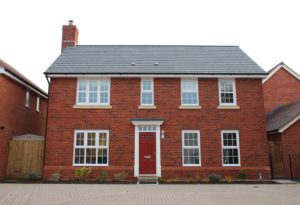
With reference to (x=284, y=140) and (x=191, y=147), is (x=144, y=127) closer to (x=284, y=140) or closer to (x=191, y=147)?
(x=191, y=147)

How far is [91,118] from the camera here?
17.5 m

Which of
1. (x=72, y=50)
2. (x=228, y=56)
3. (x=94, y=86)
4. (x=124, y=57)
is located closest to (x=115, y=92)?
(x=94, y=86)

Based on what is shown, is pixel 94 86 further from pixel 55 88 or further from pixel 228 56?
pixel 228 56

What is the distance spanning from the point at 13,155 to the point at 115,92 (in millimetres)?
7177

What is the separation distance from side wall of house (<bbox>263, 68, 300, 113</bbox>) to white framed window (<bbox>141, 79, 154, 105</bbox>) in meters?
11.8

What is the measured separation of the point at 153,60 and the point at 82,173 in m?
8.53

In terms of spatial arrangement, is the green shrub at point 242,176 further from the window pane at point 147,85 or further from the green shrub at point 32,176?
the green shrub at point 32,176

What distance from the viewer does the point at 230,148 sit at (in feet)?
57.0

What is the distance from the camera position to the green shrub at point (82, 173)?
16.4m

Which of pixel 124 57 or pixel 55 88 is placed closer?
pixel 55 88

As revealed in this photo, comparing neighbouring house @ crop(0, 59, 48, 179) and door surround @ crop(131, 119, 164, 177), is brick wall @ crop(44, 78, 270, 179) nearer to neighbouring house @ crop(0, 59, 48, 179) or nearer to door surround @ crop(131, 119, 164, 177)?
door surround @ crop(131, 119, 164, 177)

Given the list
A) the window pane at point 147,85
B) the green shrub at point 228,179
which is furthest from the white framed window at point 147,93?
the green shrub at point 228,179

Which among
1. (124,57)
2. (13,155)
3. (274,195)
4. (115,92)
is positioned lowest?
(274,195)

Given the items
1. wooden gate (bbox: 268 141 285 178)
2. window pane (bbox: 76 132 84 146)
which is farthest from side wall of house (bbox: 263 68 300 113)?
window pane (bbox: 76 132 84 146)
